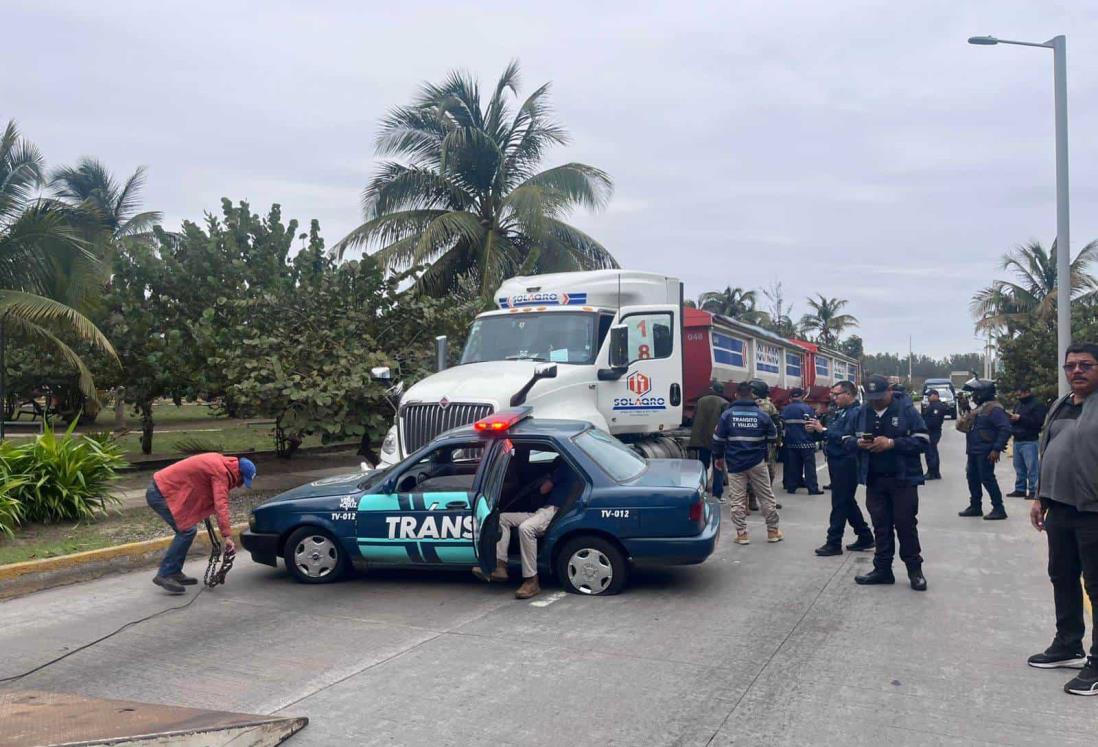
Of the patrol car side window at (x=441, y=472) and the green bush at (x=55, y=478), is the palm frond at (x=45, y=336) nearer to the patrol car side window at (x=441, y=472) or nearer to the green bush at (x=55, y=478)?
the green bush at (x=55, y=478)

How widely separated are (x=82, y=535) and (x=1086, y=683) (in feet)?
30.4

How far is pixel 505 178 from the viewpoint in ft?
74.2

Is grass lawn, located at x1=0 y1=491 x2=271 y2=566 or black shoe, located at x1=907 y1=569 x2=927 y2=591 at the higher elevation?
grass lawn, located at x1=0 y1=491 x2=271 y2=566

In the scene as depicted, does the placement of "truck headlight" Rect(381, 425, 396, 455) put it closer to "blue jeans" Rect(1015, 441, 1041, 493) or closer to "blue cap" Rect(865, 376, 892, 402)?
"blue cap" Rect(865, 376, 892, 402)

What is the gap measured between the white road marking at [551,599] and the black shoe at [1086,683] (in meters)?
3.62

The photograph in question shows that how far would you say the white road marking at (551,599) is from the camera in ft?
24.1

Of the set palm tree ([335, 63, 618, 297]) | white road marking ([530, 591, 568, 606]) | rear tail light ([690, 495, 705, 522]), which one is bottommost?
white road marking ([530, 591, 568, 606])

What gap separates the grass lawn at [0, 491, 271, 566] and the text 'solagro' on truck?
2.77 m

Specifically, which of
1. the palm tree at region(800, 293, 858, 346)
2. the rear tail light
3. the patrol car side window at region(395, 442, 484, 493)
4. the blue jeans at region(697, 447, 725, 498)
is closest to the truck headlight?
the patrol car side window at region(395, 442, 484, 493)

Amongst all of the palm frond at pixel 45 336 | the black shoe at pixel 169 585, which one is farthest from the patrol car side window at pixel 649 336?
the palm frond at pixel 45 336

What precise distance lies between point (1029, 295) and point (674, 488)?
27649mm

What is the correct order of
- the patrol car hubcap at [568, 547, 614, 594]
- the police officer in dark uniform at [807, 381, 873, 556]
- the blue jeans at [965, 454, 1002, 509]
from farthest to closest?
1. the blue jeans at [965, 454, 1002, 509]
2. the police officer in dark uniform at [807, 381, 873, 556]
3. the patrol car hubcap at [568, 547, 614, 594]

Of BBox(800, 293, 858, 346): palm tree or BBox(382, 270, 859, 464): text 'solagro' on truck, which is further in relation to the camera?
BBox(800, 293, 858, 346): palm tree

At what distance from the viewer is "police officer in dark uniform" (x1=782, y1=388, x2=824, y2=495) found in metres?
14.4
